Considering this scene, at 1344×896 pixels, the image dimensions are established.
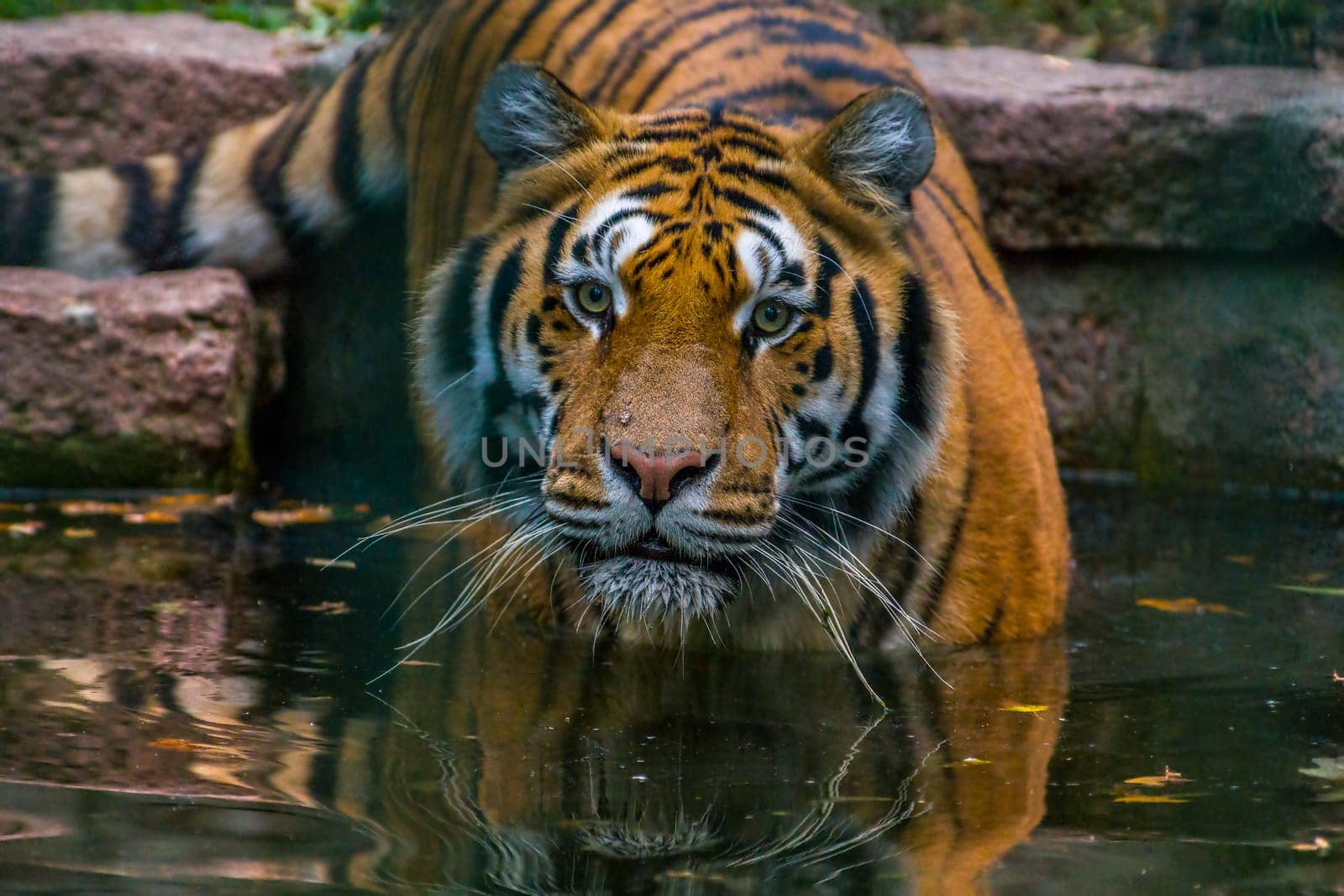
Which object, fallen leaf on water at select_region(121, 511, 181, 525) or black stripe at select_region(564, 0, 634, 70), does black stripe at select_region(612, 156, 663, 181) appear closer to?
black stripe at select_region(564, 0, 634, 70)

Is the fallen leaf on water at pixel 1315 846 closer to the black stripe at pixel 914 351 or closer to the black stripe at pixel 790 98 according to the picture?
the black stripe at pixel 914 351

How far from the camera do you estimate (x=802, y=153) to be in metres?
2.85

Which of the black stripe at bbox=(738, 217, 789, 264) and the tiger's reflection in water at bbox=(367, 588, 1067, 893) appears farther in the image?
the black stripe at bbox=(738, 217, 789, 264)

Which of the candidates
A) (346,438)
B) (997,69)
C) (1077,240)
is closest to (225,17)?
(346,438)

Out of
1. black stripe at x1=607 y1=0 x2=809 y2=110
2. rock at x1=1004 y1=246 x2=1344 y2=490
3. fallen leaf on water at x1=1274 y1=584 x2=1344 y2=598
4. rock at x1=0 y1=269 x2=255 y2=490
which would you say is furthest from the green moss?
fallen leaf on water at x1=1274 y1=584 x2=1344 y2=598

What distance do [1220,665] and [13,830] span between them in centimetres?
203

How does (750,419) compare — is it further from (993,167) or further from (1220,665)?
(993,167)

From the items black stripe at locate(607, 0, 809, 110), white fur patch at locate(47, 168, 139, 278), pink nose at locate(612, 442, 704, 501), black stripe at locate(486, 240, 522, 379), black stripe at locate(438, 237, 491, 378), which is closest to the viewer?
pink nose at locate(612, 442, 704, 501)

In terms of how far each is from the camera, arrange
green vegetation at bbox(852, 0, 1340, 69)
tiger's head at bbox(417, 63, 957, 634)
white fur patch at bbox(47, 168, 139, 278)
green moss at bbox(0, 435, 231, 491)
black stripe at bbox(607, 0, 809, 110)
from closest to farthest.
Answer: tiger's head at bbox(417, 63, 957, 634), black stripe at bbox(607, 0, 809, 110), green moss at bbox(0, 435, 231, 491), white fur patch at bbox(47, 168, 139, 278), green vegetation at bbox(852, 0, 1340, 69)

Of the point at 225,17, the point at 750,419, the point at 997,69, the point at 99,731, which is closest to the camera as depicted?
the point at 99,731

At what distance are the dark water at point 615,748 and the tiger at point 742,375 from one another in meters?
0.15

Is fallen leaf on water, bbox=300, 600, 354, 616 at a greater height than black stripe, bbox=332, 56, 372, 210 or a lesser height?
lesser

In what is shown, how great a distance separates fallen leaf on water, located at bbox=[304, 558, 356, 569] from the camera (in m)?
3.44

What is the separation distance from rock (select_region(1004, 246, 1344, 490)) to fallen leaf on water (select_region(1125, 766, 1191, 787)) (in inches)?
94.3
